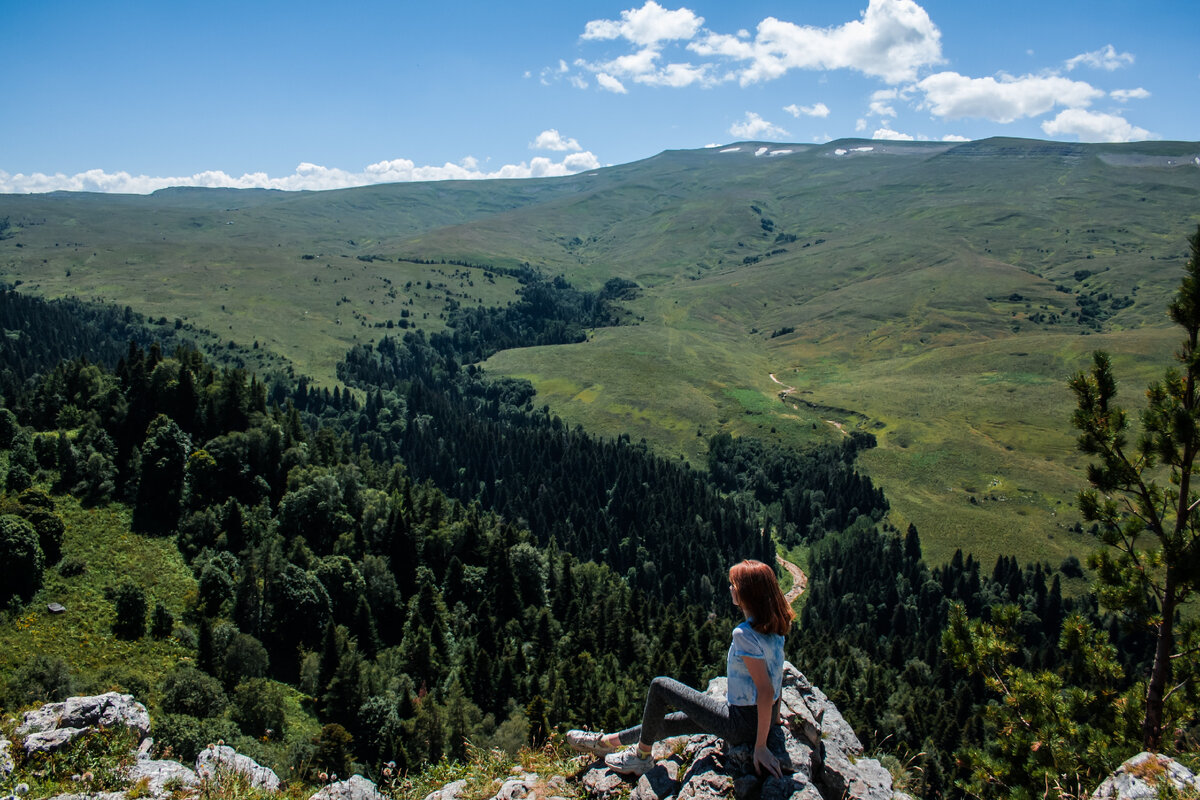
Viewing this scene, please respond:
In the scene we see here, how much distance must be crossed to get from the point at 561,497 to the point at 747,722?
184572mm

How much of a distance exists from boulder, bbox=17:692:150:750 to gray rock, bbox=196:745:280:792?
10.9 feet

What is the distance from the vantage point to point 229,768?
707 inches

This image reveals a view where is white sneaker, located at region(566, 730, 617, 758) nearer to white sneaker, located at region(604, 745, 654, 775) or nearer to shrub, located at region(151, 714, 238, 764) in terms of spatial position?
white sneaker, located at region(604, 745, 654, 775)

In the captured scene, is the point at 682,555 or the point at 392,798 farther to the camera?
the point at 682,555

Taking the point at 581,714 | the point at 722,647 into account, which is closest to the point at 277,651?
the point at 581,714

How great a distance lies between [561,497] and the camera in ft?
645

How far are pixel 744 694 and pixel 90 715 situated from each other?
2291cm

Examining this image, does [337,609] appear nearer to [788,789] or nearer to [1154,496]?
[788,789]

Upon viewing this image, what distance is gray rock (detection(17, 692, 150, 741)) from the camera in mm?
19422

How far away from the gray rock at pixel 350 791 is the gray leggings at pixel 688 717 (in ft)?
22.3

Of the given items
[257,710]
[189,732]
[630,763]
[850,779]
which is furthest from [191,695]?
[850,779]

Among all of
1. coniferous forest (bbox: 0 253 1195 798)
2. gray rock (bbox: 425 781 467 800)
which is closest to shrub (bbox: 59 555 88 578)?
coniferous forest (bbox: 0 253 1195 798)

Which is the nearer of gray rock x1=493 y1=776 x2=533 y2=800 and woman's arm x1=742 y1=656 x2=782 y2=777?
woman's arm x1=742 y1=656 x2=782 y2=777

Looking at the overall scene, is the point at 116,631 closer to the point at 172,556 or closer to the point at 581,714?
the point at 172,556
